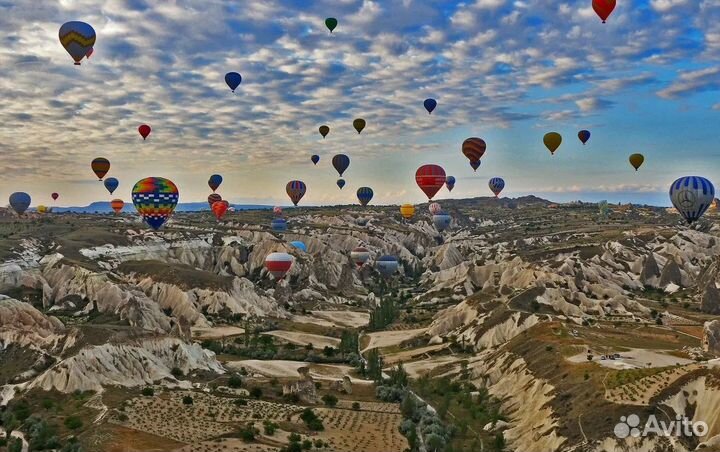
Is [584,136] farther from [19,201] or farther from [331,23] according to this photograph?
[19,201]

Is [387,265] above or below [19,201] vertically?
below

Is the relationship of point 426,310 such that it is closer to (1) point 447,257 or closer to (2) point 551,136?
(2) point 551,136

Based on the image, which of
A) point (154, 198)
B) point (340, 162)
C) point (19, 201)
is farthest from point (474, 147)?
point (19, 201)

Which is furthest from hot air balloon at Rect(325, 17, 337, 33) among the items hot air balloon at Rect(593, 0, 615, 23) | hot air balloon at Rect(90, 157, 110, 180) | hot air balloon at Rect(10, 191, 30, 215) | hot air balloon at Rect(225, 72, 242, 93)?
hot air balloon at Rect(10, 191, 30, 215)

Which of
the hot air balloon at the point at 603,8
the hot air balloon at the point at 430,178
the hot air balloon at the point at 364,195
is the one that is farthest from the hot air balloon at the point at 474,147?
the hot air balloon at the point at 364,195

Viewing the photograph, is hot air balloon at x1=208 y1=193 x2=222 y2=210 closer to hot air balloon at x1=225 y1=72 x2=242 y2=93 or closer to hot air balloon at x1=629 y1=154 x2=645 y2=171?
hot air balloon at x1=225 y1=72 x2=242 y2=93
